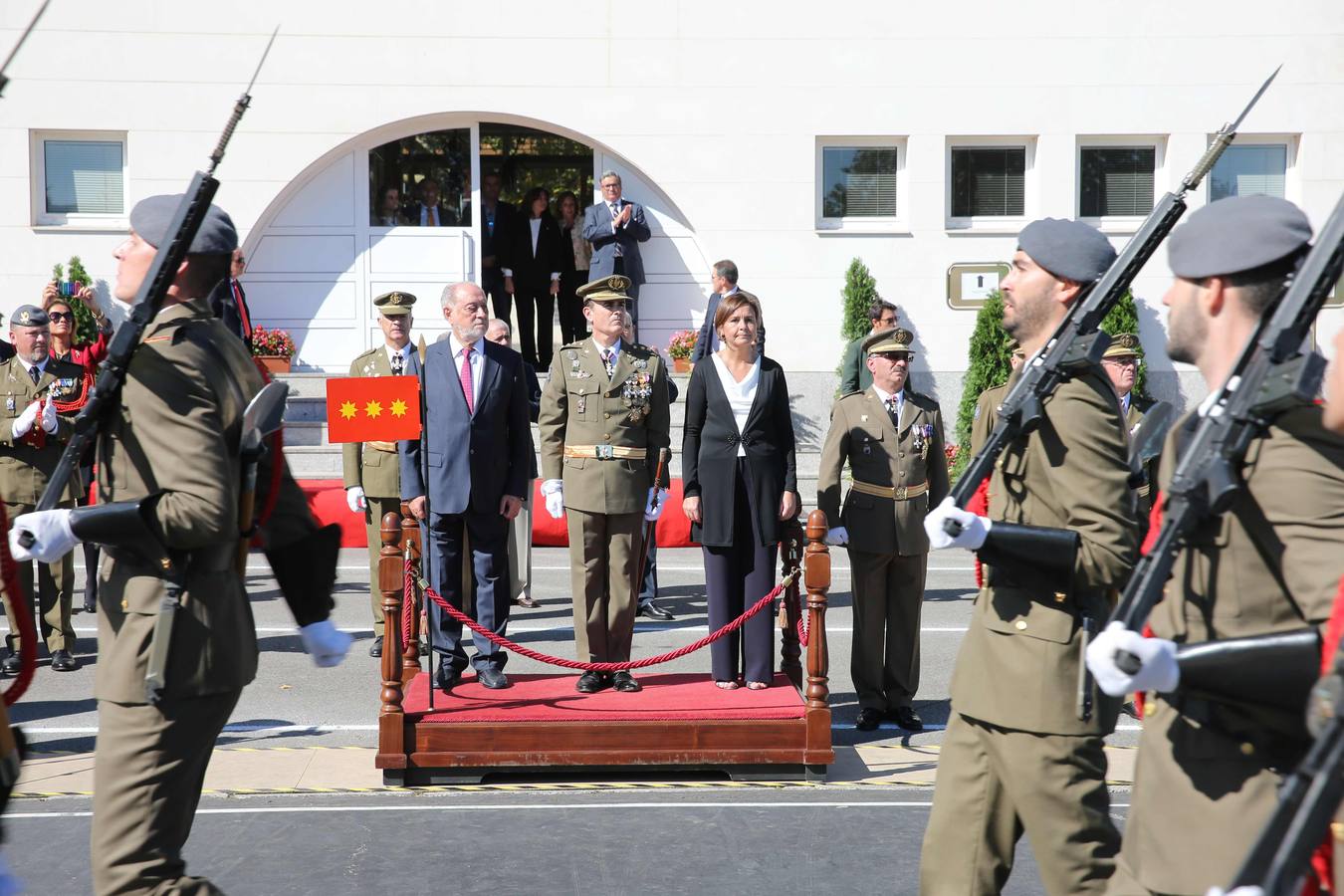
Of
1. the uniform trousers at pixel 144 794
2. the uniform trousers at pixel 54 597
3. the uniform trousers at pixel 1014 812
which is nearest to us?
the uniform trousers at pixel 144 794

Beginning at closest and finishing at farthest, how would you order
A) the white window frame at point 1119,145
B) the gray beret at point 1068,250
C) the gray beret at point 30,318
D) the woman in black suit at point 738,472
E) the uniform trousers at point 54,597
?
the gray beret at point 1068,250, the woman in black suit at point 738,472, the uniform trousers at point 54,597, the gray beret at point 30,318, the white window frame at point 1119,145

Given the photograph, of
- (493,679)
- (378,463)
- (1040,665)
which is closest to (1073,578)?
(1040,665)

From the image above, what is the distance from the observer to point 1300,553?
9.41ft

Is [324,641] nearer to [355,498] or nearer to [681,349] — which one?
[355,498]

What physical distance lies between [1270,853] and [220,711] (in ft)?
8.38

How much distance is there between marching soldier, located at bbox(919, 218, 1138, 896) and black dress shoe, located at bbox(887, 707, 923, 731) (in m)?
3.85

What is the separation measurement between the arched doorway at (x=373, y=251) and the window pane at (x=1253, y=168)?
660 centimetres

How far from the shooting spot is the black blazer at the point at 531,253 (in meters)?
18.0

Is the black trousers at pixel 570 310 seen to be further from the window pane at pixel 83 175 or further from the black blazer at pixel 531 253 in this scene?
the window pane at pixel 83 175

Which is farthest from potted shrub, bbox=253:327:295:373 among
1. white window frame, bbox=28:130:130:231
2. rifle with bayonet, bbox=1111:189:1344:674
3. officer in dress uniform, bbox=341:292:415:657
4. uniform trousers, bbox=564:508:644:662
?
rifle with bayonet, bbox=1111:189:1344:674

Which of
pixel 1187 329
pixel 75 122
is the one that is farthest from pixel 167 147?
pixel 1187 329

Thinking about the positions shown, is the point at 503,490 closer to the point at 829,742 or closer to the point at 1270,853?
the point at 829,742

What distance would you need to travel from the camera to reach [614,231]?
1669 centimetres

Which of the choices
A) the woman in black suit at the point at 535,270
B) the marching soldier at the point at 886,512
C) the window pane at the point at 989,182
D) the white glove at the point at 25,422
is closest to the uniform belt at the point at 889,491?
the marching soldier at the point at 886,512
